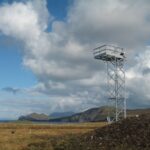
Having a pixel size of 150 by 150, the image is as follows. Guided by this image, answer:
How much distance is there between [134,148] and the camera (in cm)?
3672

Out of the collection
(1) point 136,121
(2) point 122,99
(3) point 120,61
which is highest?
(3) point 120,61

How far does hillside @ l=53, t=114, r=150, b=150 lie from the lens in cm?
3803

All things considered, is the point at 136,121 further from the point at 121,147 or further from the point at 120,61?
the point at 120,61

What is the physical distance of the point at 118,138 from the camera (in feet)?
134

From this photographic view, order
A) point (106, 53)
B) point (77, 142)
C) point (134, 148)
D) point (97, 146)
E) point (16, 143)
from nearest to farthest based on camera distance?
point (134, 148) < point (97, 146) < point (77, 142) < point (16, 143) < point (106, 53)

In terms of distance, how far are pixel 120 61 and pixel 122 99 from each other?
28.3 ft

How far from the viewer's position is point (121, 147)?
37.4 metres

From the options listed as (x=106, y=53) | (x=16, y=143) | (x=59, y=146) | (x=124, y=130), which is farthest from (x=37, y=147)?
(x=106, y=53)

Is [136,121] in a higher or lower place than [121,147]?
higher

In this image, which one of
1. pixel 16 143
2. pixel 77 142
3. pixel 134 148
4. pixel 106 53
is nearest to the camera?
pixel 134 148

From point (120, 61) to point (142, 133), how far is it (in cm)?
5376

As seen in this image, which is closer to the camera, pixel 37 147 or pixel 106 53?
pixel 37 147

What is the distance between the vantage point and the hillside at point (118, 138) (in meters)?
38.0

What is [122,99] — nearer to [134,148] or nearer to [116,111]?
[116,111]
